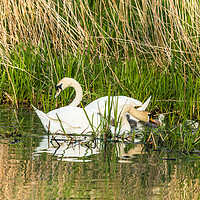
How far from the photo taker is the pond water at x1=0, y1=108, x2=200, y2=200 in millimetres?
3992

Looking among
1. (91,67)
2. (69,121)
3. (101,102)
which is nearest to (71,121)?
(69,121)

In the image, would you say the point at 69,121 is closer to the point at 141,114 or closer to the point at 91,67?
the point at 141,114

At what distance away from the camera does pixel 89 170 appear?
15.5 ft

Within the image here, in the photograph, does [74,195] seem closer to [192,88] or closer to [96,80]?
[192,88]

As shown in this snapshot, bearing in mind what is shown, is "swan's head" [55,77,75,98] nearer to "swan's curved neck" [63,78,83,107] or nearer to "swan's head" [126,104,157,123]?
"swan's curved neck" [63,78,83,107]

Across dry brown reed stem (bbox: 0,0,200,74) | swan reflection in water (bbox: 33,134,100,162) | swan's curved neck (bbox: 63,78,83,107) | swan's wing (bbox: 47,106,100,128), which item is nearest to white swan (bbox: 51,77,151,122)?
swan's curved neck (bbox: 63,78,83,107)

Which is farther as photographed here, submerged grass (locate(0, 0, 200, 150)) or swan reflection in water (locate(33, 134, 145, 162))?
submerged grass (locate(0, 0, 200, 150))

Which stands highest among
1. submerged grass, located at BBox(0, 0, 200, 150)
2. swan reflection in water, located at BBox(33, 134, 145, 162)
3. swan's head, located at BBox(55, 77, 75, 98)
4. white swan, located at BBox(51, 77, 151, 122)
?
submerged grass, located at BBox(0, 0, 200, 150)

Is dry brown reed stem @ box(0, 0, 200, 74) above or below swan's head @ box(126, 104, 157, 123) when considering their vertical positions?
above

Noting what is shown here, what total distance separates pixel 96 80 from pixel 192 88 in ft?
5.62

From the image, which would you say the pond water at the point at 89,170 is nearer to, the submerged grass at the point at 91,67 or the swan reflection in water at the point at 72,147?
the swan reflection in water at the point at 72,147

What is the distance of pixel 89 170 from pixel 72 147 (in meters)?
1.22

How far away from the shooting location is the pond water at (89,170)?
3.99 metres

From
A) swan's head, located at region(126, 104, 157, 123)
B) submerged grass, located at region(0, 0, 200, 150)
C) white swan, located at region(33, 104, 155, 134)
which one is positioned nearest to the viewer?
white swan, located at region(33, 104, 155, 134)
